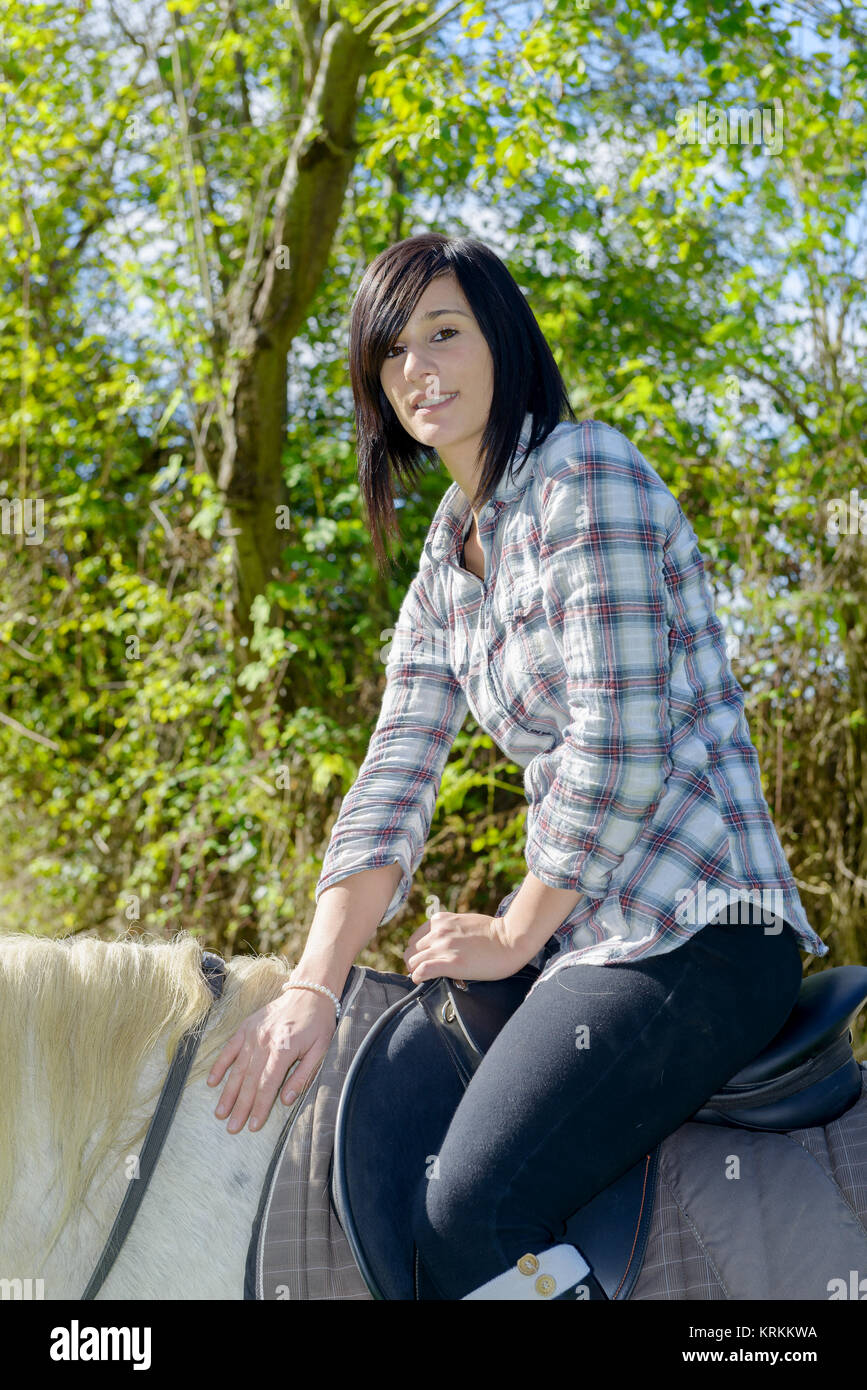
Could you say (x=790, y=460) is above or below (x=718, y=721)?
above

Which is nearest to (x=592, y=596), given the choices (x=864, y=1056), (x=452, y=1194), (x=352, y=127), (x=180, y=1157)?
(x=452, y=1194)

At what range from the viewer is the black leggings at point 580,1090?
1363mm

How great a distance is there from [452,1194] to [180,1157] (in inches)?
14.0

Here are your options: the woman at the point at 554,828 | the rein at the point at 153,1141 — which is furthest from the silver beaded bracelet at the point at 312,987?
the rein at the point at 153,1141

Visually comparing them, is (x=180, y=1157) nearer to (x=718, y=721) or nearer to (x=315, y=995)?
(x=315, y=995)

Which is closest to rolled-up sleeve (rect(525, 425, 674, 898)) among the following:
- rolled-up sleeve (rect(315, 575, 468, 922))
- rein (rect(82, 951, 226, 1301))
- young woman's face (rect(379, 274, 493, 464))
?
young woman's face (rect(379, 274, 493, 464))

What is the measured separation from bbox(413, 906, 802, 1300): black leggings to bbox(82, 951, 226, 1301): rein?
1.11 feet

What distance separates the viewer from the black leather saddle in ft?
4.51

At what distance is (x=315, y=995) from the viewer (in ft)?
5.14

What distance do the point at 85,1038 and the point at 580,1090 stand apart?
0.64 metres

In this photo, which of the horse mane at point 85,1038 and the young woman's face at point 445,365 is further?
the young woman's face at point 445,365

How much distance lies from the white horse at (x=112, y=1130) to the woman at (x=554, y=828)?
0.07 m

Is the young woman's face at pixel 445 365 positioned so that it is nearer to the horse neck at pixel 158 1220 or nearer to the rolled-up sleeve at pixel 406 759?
the rolled-up sleeve at pixel 406 759

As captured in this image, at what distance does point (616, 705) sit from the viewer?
4.85 feet
